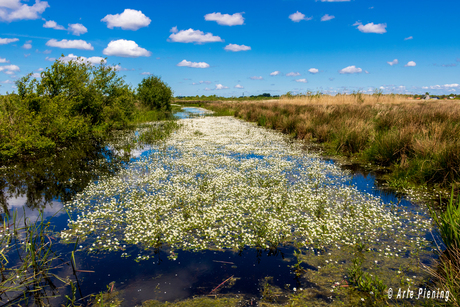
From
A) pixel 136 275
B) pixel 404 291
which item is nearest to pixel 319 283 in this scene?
pixel 404 291

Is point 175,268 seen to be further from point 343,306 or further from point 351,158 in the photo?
point 351,158

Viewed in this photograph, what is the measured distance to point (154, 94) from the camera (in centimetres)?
5178

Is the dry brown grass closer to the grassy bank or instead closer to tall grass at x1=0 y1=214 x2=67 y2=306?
the grassy bank

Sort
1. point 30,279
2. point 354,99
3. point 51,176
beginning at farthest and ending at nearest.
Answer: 1. point 354,99
2. point 51,176
3. point 30,279

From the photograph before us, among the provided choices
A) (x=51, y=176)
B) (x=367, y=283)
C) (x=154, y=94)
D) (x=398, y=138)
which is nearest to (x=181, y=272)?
(x=367, y=283)

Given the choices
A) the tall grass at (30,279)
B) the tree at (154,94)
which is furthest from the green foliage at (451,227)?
the tree at (154,94)

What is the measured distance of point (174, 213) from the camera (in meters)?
8.41

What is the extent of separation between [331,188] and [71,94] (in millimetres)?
22631

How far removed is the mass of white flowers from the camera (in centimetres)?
706

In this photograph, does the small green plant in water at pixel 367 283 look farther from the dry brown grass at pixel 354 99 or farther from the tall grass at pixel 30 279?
the dry brown grass at pixel 354 99

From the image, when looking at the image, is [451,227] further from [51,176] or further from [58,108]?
[58,108]

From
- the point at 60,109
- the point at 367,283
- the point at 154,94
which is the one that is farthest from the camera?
the point at 154,94

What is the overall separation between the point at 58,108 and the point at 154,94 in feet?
112

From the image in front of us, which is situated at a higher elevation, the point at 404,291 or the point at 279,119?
the point at 279,119
